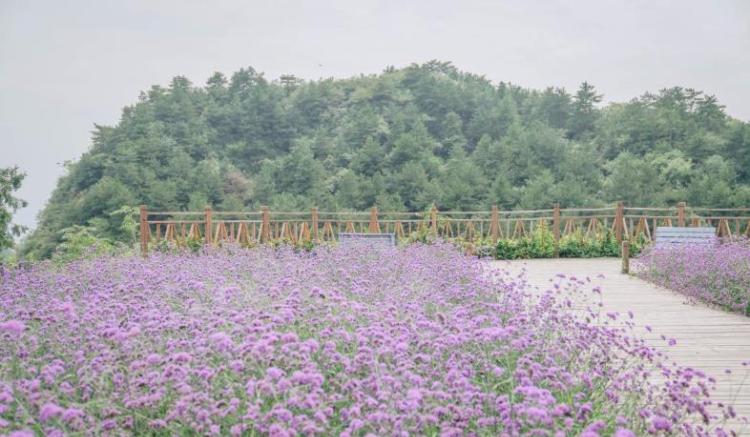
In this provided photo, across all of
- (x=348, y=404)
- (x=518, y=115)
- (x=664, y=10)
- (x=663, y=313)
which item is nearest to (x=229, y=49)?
(x=518, y=115)

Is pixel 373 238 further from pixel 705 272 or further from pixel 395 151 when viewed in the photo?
pixel 395 151

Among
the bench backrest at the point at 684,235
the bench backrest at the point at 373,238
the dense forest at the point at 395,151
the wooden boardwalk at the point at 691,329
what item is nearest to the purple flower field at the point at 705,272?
the wooden boardwalk at the point at 691,329

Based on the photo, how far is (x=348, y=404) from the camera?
2.62 m

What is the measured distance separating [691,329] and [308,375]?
16.2 ft

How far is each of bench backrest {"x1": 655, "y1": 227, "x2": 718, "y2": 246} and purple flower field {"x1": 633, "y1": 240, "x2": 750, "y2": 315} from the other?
1.06 meters

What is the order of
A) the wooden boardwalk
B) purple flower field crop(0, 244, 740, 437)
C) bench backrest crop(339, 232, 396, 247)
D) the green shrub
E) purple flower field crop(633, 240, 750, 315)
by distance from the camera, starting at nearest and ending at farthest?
purple flower field crop(0, 244, 740, 437) → the wooden boardwalk → purple flower field crop(633, 240, 750, 315) → bench backrest crop(339, 232, 396, 247) → the green shrub

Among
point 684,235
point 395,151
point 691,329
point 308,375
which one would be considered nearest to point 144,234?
point 684,235

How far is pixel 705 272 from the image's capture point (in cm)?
780

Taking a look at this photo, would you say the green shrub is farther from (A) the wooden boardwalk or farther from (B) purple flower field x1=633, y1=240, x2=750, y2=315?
(B) purple flower field x1=633, y1=240, x2=750, y2=315

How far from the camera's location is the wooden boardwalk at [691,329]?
4.41 m

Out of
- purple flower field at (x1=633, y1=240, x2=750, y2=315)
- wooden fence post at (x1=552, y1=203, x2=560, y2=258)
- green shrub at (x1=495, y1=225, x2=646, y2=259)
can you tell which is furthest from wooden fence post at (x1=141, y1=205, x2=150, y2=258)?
purple flower field at (x1=633, y1=240, x2=750, y2=315)

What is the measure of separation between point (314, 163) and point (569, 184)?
14.1 meters

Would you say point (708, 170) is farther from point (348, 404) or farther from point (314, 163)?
point (348, 404)

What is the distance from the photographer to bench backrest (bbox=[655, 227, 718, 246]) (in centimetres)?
1108
